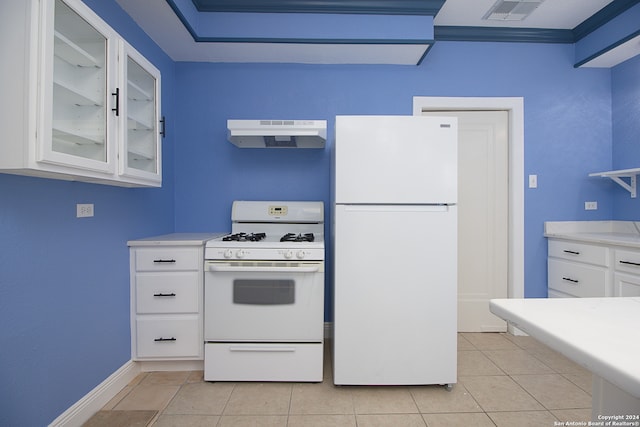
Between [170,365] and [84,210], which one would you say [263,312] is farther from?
[84,210]

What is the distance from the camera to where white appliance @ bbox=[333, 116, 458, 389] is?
1.87 m

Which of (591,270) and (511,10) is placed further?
(511,10)

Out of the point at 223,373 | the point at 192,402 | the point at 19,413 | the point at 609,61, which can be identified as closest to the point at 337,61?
the point at 609,61

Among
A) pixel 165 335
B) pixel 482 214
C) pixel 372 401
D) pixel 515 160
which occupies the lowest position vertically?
pixel 372 401

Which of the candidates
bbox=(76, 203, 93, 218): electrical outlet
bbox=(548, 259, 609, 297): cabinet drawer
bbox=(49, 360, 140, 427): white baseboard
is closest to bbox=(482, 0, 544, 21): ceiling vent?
bbox=(548, 259, 609, 297): cabinet drawer

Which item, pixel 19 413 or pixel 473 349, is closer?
pixel 19 413

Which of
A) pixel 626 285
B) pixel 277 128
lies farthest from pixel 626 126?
pixel 277 128

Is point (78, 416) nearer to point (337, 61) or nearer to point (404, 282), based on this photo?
point (404, 282)

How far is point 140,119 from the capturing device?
1.90 metres

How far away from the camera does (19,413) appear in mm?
1279

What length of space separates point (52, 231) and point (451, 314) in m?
2.20

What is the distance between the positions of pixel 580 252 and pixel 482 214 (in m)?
0.74

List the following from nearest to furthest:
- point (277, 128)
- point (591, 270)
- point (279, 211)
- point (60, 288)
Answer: point (60, 288)
point (277, 128)
point (591, 270)
point (279, 211)

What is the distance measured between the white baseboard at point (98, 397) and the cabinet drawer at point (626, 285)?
10.9 feet
